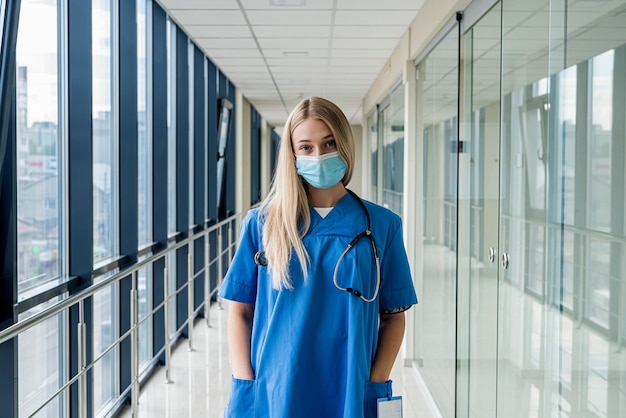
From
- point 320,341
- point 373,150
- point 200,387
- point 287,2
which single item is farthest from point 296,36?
point 320,341

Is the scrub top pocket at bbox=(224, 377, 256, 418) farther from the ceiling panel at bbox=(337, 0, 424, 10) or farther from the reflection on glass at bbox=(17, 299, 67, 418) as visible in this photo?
the ceiling panel at bbox=(337, 0, 424, 10)

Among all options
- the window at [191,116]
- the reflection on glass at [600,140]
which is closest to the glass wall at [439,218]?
the reflection on glass at [600,140]

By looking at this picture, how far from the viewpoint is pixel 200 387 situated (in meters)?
4.75

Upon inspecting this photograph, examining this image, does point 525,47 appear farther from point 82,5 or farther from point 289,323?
point 82,5

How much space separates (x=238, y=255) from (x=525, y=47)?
1.49 meters

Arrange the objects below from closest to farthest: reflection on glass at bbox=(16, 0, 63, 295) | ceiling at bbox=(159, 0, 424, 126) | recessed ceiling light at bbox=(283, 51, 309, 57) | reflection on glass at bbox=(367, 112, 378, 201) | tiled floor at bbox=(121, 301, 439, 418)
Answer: reflection on glass at bbox=(16, 0, 63, 295) < tiled floor at bbox=(121, 301, 439, 418) < ceiling at bbox=(159, 0, 424, 126) < recessed ceiling light at bbox=(283, 51, 309, 57) < reflection on glass at bbox=(367, 112, 378, 201)

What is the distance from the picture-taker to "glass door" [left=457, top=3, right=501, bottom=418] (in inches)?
124

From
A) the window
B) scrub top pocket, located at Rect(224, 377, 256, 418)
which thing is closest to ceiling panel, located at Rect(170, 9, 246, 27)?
the window

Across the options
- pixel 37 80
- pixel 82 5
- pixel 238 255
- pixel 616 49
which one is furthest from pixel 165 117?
pixel 616 49

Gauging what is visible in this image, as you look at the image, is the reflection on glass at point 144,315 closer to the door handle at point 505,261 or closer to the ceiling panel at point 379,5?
the ceiling panel at point 379,5

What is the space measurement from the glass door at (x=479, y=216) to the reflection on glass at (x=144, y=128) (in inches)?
95.3

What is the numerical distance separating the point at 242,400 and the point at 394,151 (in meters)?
5.41

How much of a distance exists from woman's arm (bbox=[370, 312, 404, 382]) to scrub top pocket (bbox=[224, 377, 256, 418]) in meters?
0.31

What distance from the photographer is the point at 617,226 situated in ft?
5.96
